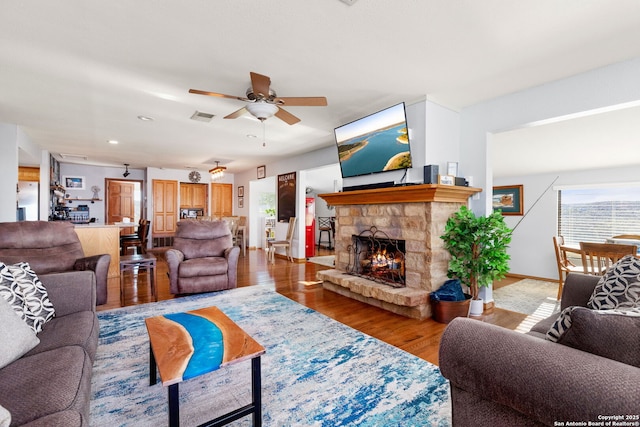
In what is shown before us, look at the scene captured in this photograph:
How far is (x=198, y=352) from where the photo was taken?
1422 mm

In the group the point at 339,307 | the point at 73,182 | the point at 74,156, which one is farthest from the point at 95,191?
the point at 339,307

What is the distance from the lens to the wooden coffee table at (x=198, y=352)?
123 cm

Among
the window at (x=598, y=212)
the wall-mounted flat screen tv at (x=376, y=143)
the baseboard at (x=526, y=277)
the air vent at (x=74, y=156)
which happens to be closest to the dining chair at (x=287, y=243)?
the wall-mounted flat screen tv at (x=376, y=143)

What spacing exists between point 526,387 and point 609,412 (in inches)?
7.0

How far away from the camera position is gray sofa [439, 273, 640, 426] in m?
0.76

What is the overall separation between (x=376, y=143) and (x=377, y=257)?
151 centimetres

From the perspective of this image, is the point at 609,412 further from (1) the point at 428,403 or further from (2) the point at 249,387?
(2) the point at 249,387

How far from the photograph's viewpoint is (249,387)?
6.06 ft

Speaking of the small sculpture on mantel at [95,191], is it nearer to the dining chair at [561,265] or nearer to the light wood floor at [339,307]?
the light wood floor at [339,307]

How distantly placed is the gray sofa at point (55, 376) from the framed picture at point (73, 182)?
26.1 ft

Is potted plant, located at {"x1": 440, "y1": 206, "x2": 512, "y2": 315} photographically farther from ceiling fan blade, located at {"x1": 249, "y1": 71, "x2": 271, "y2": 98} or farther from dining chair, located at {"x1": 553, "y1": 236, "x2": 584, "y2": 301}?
ceiling fan blade, located at {"x1": 249, "y1": 71, "x2": 271, "y2": 98}

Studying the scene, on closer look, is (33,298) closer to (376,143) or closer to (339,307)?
(339,307)

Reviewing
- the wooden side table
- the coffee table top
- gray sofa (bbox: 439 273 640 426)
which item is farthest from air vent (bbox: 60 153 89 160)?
gray sofa (bbox: 439 273 640 426)

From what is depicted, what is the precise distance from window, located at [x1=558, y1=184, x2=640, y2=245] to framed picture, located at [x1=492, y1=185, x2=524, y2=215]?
1.96 feet
